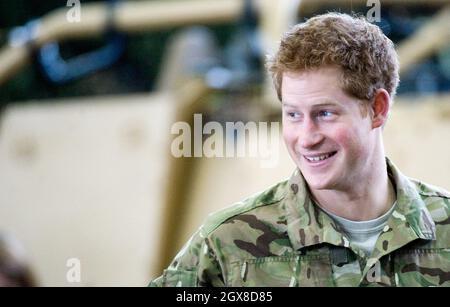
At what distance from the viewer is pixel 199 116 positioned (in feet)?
14.3

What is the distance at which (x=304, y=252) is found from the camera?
6.16ft

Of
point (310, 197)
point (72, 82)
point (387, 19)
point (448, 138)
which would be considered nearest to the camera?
point (310, 197)

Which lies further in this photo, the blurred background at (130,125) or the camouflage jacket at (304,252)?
the blurred background at (130,125)

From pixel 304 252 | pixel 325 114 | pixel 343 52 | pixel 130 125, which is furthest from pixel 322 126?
pixel 130 125

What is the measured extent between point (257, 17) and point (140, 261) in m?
1.11

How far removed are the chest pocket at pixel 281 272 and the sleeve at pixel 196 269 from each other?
1.2 inches

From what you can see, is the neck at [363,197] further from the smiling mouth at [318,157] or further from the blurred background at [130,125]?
the blurred background at [130,125]

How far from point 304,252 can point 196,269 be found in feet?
0.64

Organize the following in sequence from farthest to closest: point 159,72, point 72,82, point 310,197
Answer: point 159,72 → point 72,82 → point 310,197

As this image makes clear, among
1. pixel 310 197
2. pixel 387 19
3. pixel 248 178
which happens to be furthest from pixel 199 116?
pixel 310 197

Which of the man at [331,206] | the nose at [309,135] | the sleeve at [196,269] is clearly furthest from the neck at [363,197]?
the sleeve at [196,269]

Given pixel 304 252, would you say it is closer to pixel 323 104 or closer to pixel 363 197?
pixel 363 197

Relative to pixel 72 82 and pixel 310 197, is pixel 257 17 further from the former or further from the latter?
pixel 310 197

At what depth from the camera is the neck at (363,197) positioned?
1865 millimetres
